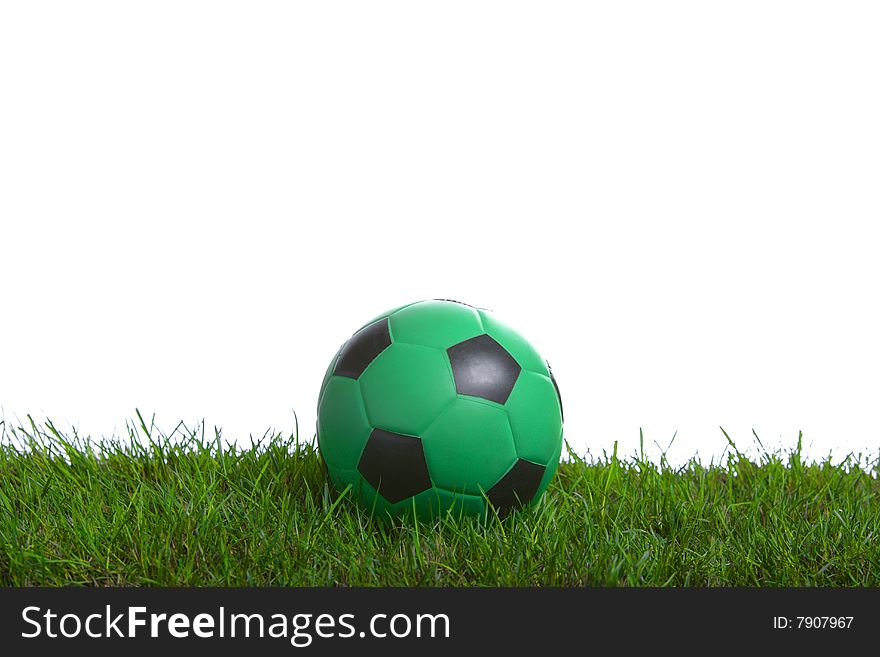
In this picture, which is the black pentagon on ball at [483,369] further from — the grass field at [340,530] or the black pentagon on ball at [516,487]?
the grass field at [340,530]

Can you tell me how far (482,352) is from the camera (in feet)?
10.3

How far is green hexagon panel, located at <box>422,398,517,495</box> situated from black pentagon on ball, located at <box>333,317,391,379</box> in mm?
387

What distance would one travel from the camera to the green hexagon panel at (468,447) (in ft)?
9.86

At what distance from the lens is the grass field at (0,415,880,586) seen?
2.83 meters

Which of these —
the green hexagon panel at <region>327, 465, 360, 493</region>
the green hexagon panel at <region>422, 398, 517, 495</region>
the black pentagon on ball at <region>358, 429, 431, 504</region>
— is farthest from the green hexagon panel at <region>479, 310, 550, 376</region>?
the green hexagon panel at <region>327, 465, 360, 493</region>

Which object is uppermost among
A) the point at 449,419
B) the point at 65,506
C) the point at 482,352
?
the point at 482,352

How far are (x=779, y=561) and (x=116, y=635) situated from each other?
7.85ft

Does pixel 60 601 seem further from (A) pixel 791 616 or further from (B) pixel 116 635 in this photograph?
(A) pixel 791 616

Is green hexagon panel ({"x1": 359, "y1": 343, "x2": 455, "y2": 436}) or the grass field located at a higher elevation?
green hexagon panel ({"x1": 359, "y1": 343, "x2": 455, "y2": 436})

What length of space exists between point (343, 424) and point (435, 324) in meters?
0.54

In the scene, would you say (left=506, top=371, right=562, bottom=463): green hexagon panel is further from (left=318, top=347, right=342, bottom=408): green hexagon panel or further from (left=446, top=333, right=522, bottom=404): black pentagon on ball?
(left=318, top=347, right=342, bottom=408): green hexagon panel

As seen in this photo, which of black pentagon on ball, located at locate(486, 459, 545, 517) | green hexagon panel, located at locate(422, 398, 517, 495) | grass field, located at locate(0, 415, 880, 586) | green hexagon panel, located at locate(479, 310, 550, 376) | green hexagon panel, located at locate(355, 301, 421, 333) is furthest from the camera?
green hexagon panel, located at locate(355, 301, 421, 333)

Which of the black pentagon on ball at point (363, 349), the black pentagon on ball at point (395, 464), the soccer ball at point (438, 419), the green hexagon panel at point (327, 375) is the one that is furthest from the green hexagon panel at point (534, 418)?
the green hexagon panel at point (327, 375)

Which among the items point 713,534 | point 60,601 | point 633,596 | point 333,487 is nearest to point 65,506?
point 60,601
